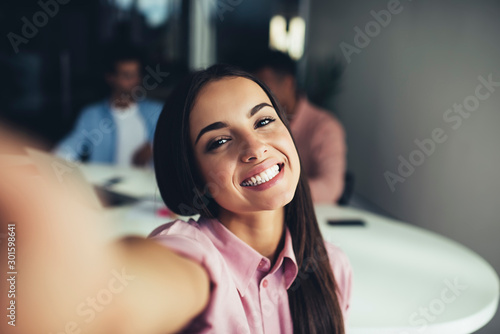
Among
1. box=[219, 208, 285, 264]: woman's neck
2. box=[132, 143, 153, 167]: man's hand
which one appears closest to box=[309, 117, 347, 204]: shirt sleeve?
box=[132, 143, 153, 167]: man's hand

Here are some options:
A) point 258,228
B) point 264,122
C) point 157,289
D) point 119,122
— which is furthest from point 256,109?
point 119,122

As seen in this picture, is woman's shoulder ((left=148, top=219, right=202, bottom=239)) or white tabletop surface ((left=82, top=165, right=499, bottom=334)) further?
white tabletop surface ((left=82, top=165, right=499, bottom=334))

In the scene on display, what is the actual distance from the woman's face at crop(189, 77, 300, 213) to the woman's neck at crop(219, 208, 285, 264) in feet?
0.17

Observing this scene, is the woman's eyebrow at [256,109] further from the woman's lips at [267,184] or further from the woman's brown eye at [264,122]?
the woman's lips at [267,184]

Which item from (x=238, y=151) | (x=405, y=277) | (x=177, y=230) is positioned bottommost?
(x=405, y=277)

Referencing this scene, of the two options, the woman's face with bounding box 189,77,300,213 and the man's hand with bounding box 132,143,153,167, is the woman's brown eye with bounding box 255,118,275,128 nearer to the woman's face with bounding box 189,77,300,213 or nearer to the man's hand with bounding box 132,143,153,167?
the woman's face with bounding box 189,77,300,213

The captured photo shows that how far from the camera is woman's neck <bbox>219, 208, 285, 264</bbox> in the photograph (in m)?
0.90

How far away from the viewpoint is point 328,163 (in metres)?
2.83

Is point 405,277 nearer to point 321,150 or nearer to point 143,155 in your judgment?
point 321,150

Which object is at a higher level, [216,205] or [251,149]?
[251,149]

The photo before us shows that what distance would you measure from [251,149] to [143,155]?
99.1 inches

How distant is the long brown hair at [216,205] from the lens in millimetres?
841

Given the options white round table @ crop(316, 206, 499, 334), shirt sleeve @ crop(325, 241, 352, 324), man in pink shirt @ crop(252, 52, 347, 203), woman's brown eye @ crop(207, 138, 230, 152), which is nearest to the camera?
woman's brown eye @ crop(207, 138, 230, 152)

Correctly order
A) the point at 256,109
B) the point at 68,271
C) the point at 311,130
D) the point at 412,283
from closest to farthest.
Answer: the point at 68,271 → the point at 256,109 → the point at 412,283 → the point at 311,130
